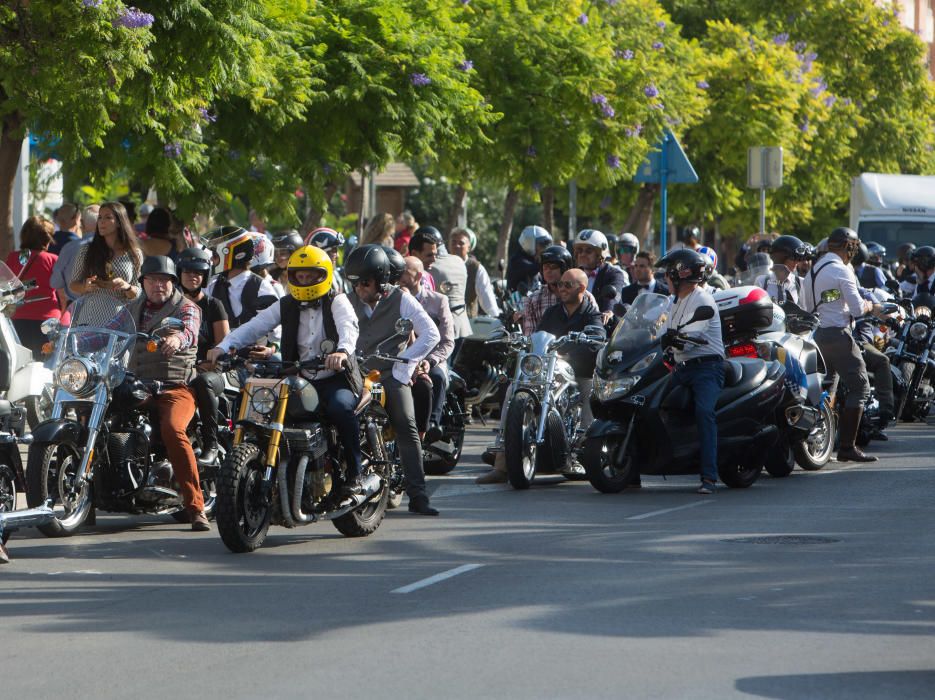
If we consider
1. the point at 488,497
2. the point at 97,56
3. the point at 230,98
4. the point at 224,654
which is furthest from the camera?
the point at 230,98

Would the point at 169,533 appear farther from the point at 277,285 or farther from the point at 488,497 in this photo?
the point at 277,285

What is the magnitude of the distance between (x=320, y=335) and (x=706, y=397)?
138 inches

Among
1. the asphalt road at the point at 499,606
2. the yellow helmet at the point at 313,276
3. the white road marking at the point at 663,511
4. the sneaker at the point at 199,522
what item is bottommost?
the asphalt road at the point at 499,606

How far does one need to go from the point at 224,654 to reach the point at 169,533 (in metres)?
3.92

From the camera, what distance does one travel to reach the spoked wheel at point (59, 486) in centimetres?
1012

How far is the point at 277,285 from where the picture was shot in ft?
51.1

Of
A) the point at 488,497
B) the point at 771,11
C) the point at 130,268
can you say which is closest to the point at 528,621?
the point at 488,497

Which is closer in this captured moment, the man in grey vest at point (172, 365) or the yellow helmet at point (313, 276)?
the yellow helmet at point (313, 276)

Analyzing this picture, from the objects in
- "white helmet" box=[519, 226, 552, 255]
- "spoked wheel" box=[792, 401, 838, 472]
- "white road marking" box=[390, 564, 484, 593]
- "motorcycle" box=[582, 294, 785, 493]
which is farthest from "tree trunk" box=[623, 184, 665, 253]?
"white road marking" box=[390, 564, 484, 593]

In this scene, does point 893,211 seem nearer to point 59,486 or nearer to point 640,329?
point 640,329

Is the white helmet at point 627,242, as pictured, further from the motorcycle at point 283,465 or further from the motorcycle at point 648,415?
the motorcycle at point 283,465

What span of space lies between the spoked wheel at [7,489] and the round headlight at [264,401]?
1.32 m

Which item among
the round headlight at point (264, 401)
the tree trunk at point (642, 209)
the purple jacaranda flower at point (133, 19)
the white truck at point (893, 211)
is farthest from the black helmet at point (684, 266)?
the tree trunk at point (642, 209)

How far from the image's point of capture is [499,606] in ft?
27.1
